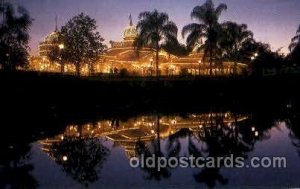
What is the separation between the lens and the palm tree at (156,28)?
40.7 m

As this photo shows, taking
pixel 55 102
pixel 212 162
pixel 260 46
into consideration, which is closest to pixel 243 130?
pixel 212 162

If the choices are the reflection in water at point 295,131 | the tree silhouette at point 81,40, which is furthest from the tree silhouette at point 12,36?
the reflection in water at point 295,131

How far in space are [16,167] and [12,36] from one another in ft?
89.0

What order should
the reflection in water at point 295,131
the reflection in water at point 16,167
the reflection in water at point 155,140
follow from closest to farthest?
the reflection in water at point 16,167 < the reflection in water at point 155,140 < the reflection in water at point 295,131

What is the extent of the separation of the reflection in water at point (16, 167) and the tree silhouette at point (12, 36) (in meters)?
20.9

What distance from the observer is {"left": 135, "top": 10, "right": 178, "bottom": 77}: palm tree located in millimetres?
40688

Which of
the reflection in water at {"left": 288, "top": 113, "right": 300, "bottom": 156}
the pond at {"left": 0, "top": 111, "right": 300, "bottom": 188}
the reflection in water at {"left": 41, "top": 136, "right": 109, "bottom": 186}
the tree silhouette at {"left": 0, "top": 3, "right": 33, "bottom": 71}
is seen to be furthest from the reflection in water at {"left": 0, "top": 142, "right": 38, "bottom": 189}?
the tree silhouette at {"left": 0, "top": 3, "right": 33, "bottom": 71}

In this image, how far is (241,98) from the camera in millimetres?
34469

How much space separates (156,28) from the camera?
40.9 meters

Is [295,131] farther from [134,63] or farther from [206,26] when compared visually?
[134,63]

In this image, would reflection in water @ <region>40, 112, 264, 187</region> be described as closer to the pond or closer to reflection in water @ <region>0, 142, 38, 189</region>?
the pond

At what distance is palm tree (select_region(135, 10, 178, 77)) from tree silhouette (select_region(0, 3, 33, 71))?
1070 centimetres

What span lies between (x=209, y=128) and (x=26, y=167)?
31.3 ft

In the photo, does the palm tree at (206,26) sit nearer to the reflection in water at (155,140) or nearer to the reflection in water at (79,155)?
the reflection in water at (155,140)
